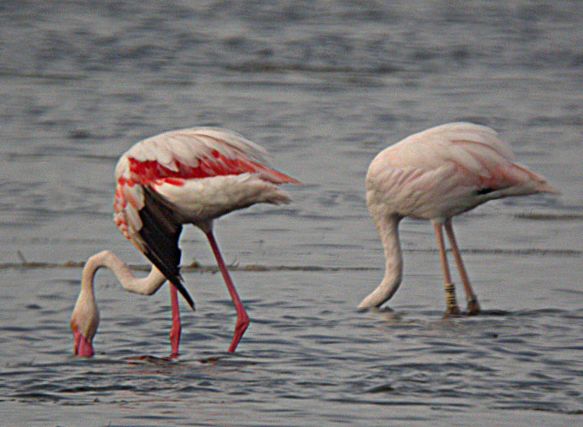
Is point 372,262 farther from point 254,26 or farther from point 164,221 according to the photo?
point 254,26

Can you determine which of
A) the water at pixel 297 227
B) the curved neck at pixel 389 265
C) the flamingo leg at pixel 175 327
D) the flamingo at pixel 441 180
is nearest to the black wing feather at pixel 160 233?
the flamingo leg at pixel 175 327

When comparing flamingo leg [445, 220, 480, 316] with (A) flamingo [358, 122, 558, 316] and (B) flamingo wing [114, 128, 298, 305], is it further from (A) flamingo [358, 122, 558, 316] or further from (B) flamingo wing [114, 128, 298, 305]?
→ (B) flamingo wing [114, 128, 298, 305]

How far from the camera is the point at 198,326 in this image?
7.50 metres

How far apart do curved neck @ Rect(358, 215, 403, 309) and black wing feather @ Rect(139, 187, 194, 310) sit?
44.0 inches

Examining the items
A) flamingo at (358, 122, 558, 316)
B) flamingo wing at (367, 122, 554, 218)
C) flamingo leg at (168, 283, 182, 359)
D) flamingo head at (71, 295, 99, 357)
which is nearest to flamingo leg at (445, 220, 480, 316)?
flamingo at (358, 122, 558, 316)

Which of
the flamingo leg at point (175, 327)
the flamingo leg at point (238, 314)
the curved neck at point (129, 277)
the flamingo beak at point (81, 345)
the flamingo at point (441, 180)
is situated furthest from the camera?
the flamingo at point (441, 180)

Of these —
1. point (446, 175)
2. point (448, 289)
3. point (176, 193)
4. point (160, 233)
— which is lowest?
point (448, 289)

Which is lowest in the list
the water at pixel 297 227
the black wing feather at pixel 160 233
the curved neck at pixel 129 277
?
the water at pixel 297 227

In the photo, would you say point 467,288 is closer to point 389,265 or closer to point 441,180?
point 389,265

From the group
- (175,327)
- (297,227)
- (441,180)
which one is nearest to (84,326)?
(175,327)

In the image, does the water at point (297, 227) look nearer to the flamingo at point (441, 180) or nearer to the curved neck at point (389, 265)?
the curved neck at point (389, 265)

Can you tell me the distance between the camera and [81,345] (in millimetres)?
6762

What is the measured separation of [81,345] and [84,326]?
0.42 feet

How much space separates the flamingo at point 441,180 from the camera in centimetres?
820
